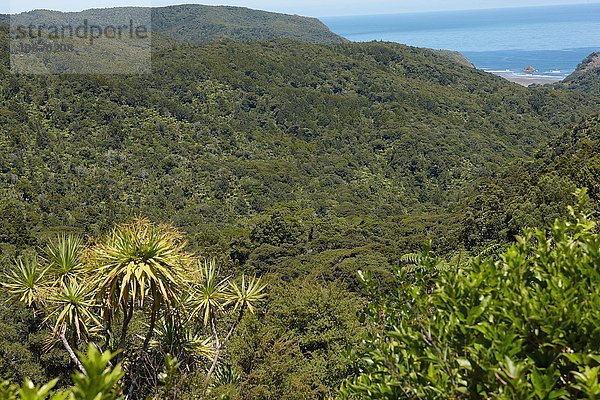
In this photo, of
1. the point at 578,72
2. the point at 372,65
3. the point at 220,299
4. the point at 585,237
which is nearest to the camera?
the point at 585,237

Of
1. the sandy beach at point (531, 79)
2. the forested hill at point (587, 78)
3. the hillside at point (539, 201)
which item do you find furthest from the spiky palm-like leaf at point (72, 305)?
the sandy beach at point (531, 79)

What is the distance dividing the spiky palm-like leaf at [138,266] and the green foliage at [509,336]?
14.4ft

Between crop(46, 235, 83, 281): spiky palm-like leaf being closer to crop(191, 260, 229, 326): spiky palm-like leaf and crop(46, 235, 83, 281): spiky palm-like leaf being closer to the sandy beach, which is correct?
crop(191, 260, 229, 326): spiky palm-like leaf

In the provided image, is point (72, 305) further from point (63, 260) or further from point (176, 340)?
point (176, 340)

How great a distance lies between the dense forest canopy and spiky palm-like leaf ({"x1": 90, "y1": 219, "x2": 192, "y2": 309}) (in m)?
0.10

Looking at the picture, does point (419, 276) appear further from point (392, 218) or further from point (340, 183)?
point (340, 183)

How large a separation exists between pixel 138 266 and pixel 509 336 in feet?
17.9

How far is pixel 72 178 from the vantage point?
50375mm

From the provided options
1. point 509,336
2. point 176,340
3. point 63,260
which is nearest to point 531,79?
point 176,340

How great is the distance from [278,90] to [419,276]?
77209mm

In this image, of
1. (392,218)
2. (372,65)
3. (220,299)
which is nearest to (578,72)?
(372,65)

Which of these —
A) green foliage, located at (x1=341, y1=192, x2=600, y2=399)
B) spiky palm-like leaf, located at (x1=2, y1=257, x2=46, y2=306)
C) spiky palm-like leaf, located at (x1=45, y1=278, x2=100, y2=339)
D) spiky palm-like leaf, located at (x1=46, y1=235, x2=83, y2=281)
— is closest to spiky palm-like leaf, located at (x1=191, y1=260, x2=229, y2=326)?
A: spiky palm-like leaf, located at (x1=45, y1=278, x2=100, y2=339)

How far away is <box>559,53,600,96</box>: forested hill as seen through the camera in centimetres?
10281

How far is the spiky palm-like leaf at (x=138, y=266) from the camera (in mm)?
6879
